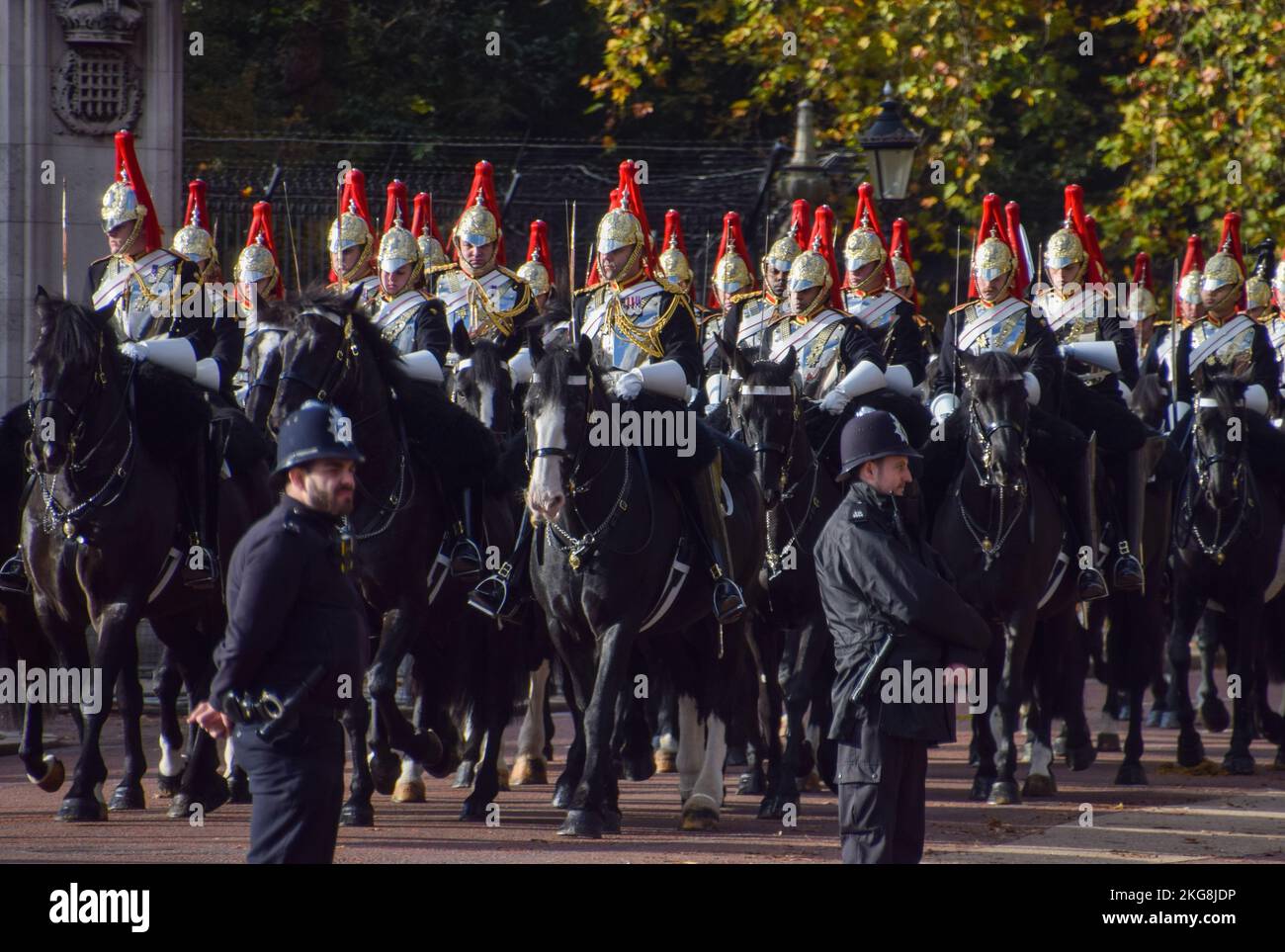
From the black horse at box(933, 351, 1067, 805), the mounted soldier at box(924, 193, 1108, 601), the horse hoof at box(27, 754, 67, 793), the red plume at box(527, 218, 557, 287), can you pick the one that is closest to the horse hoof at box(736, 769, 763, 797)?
the black horse at box(933, 351, 1067, 805)

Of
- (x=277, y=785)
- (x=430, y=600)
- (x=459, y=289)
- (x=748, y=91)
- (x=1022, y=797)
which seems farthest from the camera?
(x=748, y=91)

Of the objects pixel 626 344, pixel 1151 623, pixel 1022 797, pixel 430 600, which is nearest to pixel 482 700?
pixel 430 600

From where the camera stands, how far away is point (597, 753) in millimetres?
10703

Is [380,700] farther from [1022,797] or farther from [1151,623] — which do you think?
[1151,623]

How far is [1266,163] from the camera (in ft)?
74.5

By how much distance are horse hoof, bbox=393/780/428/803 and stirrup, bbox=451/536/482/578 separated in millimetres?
1111

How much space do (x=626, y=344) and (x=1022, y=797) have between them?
10.8ft

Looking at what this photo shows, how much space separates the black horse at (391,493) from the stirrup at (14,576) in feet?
6.28

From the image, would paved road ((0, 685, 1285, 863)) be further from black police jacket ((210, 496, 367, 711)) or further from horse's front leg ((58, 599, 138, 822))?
black police jacket ((210, 496, 367, 711))

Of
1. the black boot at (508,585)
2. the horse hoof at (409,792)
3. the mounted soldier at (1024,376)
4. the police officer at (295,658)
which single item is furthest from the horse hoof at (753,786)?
the police officer at (295,658)

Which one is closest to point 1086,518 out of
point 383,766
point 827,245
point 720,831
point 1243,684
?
point 1243,684

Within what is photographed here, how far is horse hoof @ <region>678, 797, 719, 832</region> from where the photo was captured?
11.3m

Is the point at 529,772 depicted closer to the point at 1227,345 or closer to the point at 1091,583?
the point at 1091,583

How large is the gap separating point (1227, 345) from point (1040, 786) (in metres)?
4.55
